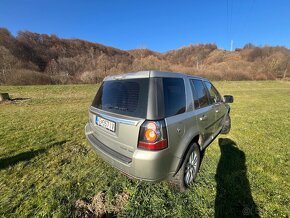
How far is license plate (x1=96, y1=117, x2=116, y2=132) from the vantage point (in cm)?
228

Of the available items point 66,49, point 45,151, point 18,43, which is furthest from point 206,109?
point 66,49

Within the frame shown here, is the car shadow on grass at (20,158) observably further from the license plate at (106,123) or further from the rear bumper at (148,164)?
the rear bumper at (148,164)

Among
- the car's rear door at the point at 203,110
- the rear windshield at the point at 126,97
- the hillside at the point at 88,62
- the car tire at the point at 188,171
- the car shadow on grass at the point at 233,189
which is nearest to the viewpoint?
the rear windshield at the point at 126,97

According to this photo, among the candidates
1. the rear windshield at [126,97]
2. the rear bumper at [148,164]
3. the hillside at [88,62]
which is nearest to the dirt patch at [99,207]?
the rear bumper at [148,164]

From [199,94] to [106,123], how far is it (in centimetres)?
176

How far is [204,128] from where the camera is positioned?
2.97 m

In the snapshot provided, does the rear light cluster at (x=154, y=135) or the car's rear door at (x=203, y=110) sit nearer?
the rear light cluster at (x=154, y=135)

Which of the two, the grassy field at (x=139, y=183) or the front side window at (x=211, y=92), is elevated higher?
the front side window at (x=211, y=92)

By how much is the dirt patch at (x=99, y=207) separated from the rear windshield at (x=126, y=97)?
50.3 inches

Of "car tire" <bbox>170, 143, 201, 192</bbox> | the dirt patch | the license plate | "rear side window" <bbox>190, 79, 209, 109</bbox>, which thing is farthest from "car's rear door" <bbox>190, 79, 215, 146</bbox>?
the dirt patch

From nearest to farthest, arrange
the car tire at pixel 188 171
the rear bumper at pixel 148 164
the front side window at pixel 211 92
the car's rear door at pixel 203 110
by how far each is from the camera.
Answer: the rear bumper at pixel 148 164
the car tire at pixel 188 171
the car's rear door at pixel 203 110
the front side window at pixel 211 92

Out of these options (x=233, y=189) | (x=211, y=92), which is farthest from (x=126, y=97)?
(x=211, y=92)

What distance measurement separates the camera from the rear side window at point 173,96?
6.88ft

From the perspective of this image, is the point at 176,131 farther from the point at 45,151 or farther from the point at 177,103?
the point at 45,151
